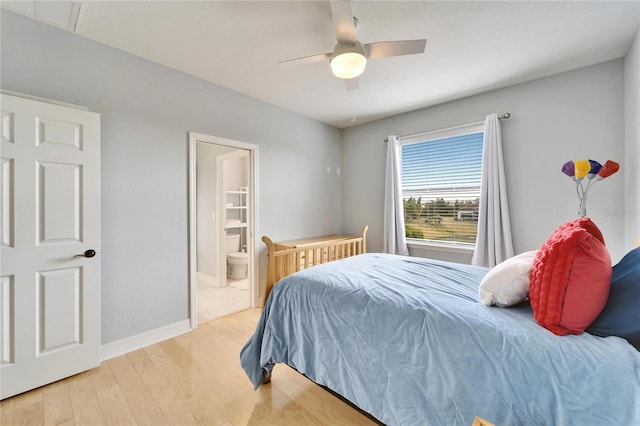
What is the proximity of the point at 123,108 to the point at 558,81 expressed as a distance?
13.3 ft

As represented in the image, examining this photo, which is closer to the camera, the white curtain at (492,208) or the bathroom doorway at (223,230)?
the white curtain at (492,208)

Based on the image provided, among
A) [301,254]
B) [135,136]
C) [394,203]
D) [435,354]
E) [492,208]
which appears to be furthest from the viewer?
[394,203]

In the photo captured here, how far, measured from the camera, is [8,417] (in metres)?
1.59

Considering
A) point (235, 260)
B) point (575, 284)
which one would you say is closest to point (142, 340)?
point (235, 260)

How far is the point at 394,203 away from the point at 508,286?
98.1 inches

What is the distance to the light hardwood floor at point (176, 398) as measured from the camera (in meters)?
1.58

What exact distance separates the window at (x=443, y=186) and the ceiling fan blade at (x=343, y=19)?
7.29ft

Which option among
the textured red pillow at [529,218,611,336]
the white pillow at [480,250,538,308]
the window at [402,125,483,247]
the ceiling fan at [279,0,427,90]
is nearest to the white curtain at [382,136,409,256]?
the window at [402,125,483,247]

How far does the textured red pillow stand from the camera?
3.39 ft

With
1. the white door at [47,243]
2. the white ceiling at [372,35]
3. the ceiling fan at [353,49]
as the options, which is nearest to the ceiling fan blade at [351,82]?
the ceiling fan at [353,49]

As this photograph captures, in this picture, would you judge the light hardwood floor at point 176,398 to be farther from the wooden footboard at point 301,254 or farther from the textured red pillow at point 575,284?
the textured red pillow at point 575,284

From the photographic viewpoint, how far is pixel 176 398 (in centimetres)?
175

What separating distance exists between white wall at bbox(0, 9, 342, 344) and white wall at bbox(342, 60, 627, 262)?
2919 millimetres

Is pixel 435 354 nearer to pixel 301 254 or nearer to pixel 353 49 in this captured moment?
pixel 353 49
